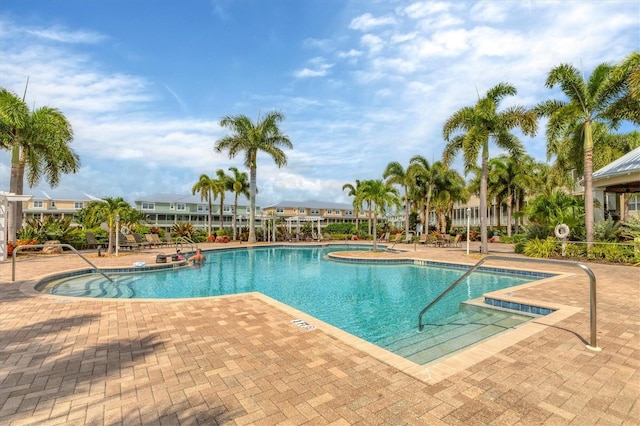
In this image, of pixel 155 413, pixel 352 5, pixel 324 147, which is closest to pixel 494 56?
pixel 352 5

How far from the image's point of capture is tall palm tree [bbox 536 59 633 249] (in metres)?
14.0

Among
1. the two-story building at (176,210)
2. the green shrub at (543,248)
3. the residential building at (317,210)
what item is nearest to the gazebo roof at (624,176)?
the green shrub at (543,248)

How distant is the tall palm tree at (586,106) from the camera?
14.0m

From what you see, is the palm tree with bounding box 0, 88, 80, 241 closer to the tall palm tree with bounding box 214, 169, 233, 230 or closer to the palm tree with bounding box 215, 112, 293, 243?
the palm tree with bounding box 215, 112, 293, 243

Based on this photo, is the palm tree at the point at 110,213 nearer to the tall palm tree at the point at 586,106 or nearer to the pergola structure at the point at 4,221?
the pergola structure at the point at 4,221

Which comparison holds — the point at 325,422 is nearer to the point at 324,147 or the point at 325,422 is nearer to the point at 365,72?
the point at 365,72

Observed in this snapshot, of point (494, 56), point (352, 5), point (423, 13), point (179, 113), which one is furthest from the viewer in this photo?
point (179, 113)

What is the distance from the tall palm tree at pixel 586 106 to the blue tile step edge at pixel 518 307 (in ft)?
33.6

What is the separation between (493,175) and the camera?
28.5 metres

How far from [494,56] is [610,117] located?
874cm

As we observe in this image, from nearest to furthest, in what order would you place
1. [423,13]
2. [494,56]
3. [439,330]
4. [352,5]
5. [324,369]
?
1. [324,369]
2. [439,330]
3. [423,13]
4. [494,56]
5. [352,5]

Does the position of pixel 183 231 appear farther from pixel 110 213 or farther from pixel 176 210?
pixel 176 210

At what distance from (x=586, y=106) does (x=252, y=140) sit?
20.4 metres

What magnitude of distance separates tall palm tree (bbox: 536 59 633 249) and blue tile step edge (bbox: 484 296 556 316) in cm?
1023
